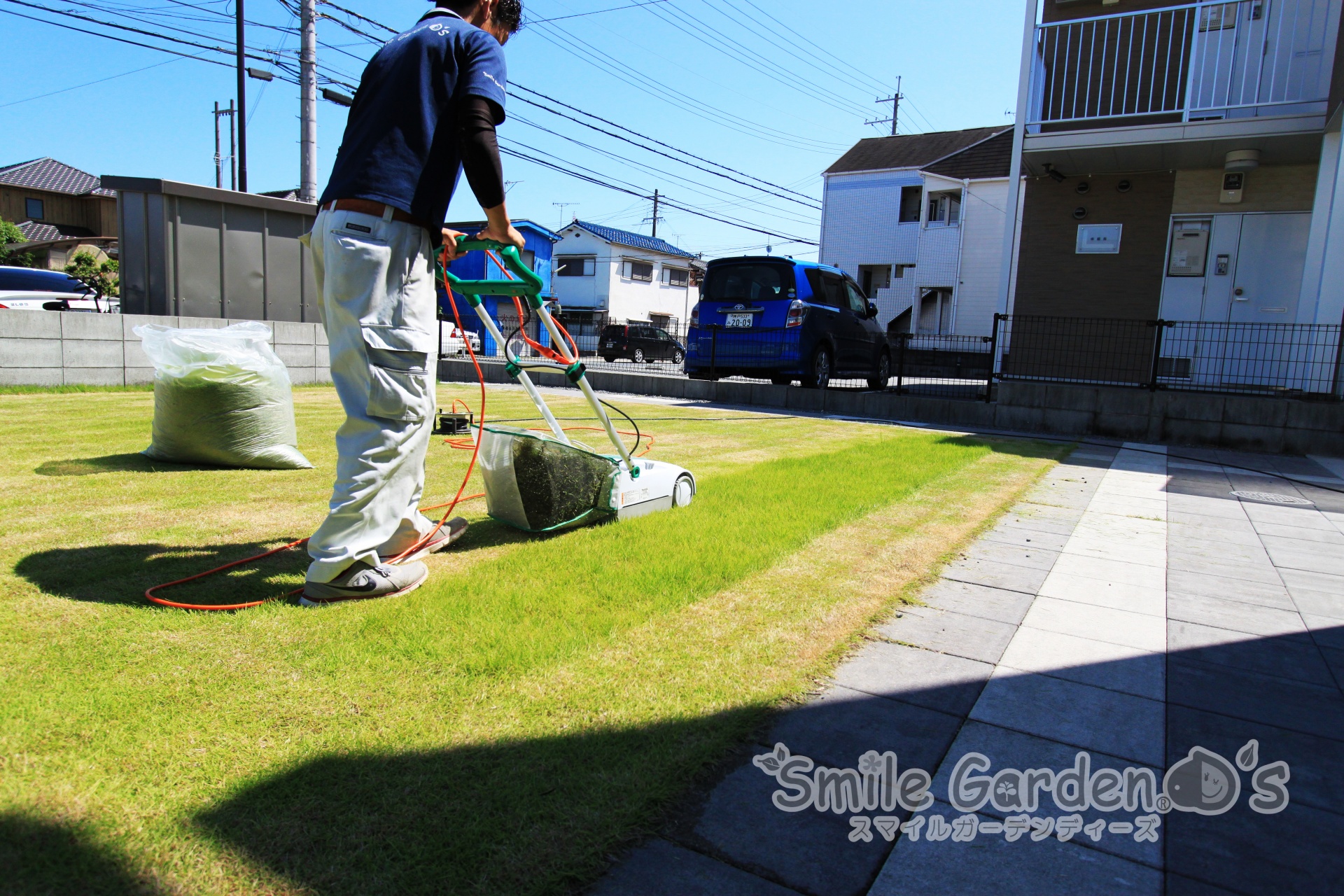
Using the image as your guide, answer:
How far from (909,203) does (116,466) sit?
2786cm

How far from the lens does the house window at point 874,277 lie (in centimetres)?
2803

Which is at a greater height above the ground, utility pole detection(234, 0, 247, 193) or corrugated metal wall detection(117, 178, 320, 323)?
utility pole detection(234, 0, 247, 193)

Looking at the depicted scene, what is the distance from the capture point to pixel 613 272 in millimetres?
37281

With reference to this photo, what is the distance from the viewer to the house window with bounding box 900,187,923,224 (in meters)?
27.8

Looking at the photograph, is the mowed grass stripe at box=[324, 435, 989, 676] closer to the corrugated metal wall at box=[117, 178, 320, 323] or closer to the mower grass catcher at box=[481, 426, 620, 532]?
the mower grass catcher at box=[481, 426, 620, 532]

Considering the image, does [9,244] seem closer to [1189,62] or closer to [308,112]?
[308,112]

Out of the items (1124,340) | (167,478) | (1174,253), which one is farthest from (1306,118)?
(167,478)

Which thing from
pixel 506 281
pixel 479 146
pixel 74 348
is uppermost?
pixel 479 146

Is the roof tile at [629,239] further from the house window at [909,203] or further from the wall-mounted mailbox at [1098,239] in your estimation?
the wall-mounted mailbox at [1098,239]

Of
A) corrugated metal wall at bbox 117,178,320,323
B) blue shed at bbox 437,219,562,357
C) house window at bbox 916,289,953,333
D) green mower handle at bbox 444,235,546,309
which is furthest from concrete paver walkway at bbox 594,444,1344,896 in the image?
house window at bbox 916,289,953,333

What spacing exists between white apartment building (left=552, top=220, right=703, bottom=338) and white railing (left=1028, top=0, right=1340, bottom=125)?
25543mm

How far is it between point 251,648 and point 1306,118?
1156 centimetres

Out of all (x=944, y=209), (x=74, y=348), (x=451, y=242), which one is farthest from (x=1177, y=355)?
(x=944, y=209)

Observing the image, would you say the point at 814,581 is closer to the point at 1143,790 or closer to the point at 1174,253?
the point at 1143,790
